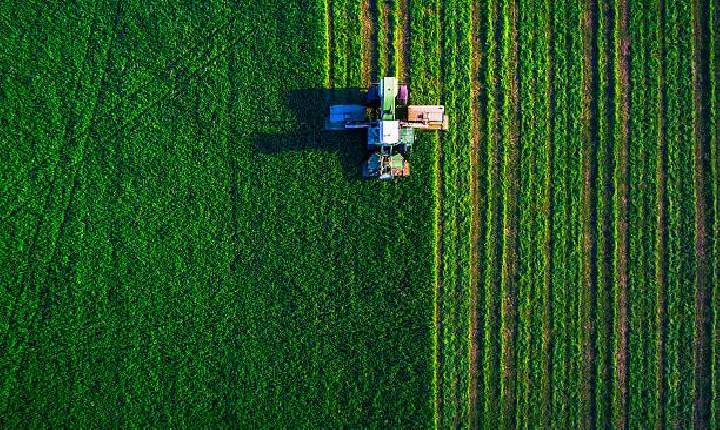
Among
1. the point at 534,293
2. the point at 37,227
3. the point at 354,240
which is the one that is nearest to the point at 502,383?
the point at 534,293

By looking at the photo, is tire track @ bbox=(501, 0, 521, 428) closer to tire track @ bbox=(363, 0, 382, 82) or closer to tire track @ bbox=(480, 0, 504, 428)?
Answer: tire track @ bbox=(480, 0, 504, 428)

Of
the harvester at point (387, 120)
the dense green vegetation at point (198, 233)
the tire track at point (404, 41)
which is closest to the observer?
the harvester at point (387, 120)

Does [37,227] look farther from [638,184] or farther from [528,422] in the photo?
[638,184]

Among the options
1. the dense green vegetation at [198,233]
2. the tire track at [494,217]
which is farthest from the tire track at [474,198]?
the dense green vegetation at [198,233]

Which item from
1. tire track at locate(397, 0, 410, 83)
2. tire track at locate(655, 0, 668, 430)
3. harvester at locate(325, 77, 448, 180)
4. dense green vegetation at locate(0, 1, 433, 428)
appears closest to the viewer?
harvester at locate(325, 77, 448, 180)

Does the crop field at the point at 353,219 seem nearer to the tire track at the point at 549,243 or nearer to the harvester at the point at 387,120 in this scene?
the tire track at the point at 549,243

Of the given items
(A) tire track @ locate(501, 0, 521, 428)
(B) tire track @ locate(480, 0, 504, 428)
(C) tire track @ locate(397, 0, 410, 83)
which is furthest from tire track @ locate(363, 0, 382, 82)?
(A) tire track @ locate(501, 0, 521, 428)

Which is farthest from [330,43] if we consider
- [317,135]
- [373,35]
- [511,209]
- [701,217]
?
[701,217]

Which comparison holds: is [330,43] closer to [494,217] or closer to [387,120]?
[387,120]
